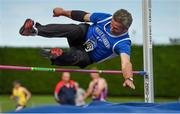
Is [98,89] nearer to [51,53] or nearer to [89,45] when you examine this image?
[89,45]

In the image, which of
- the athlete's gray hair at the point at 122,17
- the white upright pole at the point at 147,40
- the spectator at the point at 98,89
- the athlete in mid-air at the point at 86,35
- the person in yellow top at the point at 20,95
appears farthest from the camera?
the person in yellow top at the point at 20,95

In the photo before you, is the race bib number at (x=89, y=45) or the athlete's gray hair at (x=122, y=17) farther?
the race bib number at (x=89, y=45)

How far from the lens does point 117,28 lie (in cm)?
602

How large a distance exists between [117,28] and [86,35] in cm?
48

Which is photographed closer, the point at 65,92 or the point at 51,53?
the point at 51,53

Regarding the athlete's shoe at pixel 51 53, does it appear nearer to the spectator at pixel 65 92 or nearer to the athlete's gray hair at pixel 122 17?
the athlete's gray hair at pixel 122 17

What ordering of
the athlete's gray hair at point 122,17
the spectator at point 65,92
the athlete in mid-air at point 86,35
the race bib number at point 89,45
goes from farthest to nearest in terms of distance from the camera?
1. the spectator at point 65,92
2. the race bib number at point 89,45
3. the athlete in mid-air at point 86,35
4. the athlete's gray hair at point 122,17

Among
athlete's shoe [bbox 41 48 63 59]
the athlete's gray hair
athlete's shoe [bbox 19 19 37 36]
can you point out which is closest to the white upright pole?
the athlete's gray hair

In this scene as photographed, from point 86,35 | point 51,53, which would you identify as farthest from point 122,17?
point 51,53

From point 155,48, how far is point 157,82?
1.14 metres

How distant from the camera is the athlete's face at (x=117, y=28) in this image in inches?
235

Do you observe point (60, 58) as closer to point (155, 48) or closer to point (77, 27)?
point (77, 27)

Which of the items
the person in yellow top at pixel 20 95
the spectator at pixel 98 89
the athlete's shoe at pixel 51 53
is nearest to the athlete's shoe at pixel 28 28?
the athlete's shoe at pixel 51 53

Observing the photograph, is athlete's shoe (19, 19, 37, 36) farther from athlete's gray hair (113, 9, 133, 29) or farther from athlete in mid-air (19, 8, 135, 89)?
athlete's gray hair (113, 9, 133, 29)
